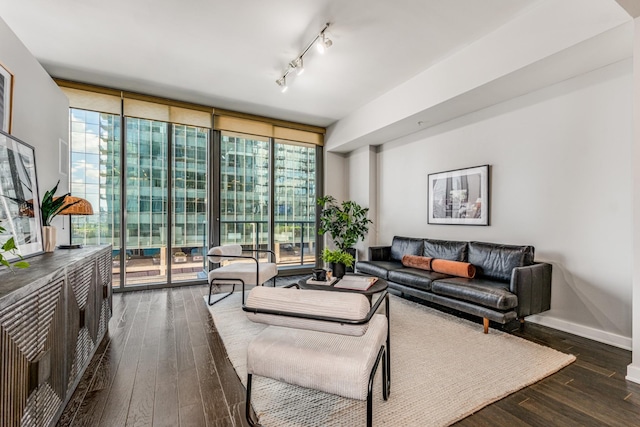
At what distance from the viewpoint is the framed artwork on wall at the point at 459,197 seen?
146 inches

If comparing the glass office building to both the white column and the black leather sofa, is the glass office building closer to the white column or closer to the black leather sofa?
the black leather sofa

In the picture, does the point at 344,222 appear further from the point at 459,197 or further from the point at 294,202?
the point at 459,197

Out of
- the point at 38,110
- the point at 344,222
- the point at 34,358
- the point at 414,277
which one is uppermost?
the point at 38,110

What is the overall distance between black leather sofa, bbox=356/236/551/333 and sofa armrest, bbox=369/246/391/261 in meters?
0.26

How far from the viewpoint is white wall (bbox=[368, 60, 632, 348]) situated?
264 centimetres

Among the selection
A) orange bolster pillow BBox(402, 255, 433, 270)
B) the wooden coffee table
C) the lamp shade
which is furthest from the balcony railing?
the wooden coffee table

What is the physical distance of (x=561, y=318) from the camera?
9.84 ft

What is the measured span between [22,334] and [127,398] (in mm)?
911

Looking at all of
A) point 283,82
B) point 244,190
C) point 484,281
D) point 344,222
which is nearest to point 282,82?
point 283,82

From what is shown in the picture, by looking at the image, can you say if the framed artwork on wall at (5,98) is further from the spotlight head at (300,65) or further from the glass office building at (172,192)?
the spotlight head at (300,65)

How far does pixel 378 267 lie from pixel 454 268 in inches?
40.4

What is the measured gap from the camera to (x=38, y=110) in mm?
2869

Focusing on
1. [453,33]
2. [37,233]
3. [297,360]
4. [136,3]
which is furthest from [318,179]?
[297,360]

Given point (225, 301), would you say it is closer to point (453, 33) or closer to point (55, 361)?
point (55, 361)
